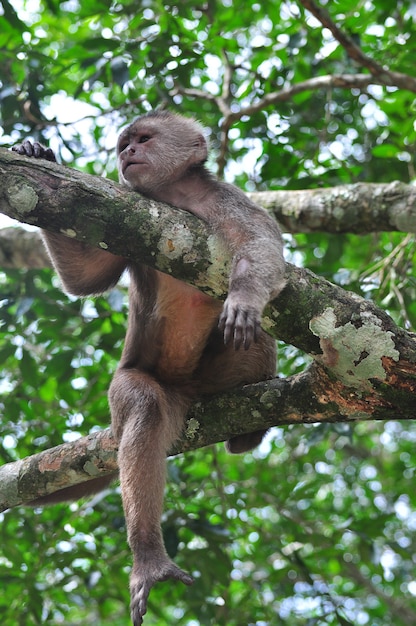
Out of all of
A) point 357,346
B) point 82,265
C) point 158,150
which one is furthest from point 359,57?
point 357,346

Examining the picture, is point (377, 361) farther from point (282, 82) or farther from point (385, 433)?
point (385, 433)

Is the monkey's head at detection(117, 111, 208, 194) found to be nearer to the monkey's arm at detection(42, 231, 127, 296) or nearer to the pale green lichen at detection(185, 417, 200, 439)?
the monkey's arm at detection(42, 231, 127, 296)

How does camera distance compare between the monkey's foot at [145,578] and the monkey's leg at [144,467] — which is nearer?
the monkey's foot at [145,578]

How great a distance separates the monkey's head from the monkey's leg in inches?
50.3

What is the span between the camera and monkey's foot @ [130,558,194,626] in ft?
11.3

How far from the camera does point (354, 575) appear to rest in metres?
8.39

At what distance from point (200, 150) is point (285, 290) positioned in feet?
5.77

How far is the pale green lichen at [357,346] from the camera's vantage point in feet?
10.4

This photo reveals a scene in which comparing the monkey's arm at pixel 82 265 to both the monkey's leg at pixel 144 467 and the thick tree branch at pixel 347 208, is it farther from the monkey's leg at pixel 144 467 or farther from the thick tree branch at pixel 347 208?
the thick tree branch at pixel 347 208

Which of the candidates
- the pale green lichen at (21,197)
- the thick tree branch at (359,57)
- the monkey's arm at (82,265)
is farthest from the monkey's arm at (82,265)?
the thick tree branch at (359,57)

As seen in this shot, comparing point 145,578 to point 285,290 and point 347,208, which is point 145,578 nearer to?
point 285,290

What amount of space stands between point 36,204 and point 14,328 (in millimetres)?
2584

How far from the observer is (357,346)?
3193mm

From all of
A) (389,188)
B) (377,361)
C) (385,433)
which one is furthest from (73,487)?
(385,433)
